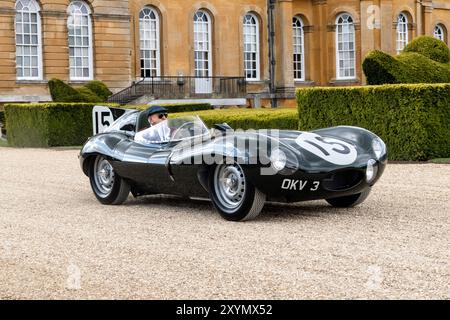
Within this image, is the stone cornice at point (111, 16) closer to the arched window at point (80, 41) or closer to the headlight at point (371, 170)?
the arched window at point (80, 41)

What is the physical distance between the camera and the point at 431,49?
1992 cm

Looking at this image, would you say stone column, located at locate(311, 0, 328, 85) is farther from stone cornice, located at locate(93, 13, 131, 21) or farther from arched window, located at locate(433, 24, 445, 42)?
stone cornice, located at locate(93, 13, 131, 21)

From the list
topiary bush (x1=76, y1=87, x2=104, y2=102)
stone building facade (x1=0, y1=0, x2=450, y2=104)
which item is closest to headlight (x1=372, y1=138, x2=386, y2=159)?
topiary bush (x1=76, y1=87, x2=104, y2=102)

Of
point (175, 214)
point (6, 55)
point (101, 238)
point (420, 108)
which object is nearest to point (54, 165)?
point (420, 108)

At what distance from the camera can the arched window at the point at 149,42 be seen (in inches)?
1419

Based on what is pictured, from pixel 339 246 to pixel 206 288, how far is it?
1.62 meters

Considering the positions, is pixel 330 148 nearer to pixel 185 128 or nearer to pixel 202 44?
pixel 185 128

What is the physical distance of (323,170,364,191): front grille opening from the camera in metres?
7.96

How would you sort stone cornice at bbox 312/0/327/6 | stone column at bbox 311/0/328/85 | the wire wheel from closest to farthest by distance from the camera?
the wire wheel
stone cornice at bbox 312/0/327/6
stone column at bbox 311/0/328/85

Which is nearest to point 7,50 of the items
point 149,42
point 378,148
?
point 149,42

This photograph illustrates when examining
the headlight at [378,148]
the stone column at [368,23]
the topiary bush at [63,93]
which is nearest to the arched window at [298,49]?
the stone column at [368,23]

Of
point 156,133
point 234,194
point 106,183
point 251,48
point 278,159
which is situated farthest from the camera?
point 251,48

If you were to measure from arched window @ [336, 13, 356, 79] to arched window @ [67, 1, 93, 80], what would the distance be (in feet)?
43.8

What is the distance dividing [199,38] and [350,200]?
98.5ft
